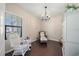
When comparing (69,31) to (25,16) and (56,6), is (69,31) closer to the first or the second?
(56,6)

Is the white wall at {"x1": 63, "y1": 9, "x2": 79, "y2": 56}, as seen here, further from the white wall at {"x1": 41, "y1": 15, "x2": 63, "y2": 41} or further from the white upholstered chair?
the white upholstered chair

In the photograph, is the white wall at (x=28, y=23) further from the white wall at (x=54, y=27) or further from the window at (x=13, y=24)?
the white wall at (x=54, y=27)

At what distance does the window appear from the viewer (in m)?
1.98

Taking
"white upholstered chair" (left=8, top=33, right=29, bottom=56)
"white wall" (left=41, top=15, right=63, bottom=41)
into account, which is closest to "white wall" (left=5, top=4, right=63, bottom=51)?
"white wall" (left=41, top=15, right=63, bottom=41)

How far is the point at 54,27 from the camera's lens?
2.19 meters

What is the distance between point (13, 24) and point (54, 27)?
974 mm

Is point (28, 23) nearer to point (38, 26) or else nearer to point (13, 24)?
point (38, 26)

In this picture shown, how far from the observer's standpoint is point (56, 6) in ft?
6.63

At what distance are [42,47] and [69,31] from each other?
2.57ft

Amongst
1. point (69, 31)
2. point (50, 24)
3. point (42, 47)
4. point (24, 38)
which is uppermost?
point (50, 24)

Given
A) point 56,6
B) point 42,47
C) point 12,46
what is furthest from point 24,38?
point 56,6

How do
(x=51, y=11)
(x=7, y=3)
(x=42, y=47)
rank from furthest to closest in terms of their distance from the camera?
(x=42, y=47) < (x=51, y=11) < (x=7, y=3)

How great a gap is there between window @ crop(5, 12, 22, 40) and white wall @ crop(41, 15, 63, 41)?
22.4 inches

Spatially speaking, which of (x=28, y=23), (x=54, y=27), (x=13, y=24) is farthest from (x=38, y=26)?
(x=13, y=24)
